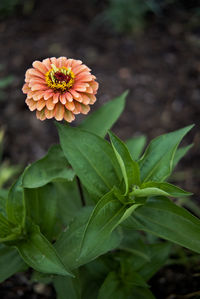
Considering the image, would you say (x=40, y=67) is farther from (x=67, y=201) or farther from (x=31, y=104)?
(x=67, y=201)

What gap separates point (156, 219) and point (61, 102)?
1.80 feet

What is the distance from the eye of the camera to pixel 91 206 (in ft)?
4.26

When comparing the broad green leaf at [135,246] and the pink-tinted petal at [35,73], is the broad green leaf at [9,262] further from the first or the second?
the pink-tinted petal at [35,73]

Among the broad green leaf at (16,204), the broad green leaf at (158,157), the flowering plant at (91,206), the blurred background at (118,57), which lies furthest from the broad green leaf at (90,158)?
the blurred background at (118,57)

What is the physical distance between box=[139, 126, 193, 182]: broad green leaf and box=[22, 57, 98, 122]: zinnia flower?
31 cm

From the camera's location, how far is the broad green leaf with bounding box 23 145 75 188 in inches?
47.6

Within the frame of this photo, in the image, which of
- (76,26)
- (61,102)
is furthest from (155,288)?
(76,26)

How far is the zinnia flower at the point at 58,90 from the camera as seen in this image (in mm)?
1072

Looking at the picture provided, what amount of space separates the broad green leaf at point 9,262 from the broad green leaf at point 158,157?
578mm

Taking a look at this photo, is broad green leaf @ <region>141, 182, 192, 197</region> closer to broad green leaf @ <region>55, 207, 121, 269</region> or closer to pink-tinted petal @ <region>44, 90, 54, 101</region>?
broad green leaf @ <region>55, 207, 121, 269</region>

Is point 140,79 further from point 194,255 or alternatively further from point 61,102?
point 61,102

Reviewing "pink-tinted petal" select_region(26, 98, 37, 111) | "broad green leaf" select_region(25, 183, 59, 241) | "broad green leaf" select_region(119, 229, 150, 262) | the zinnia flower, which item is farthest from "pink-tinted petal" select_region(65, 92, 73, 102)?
"broad green leaf" select_region(119, 229, 150, 262)

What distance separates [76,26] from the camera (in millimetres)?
3424

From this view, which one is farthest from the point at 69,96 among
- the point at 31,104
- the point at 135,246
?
the point at 135,246
